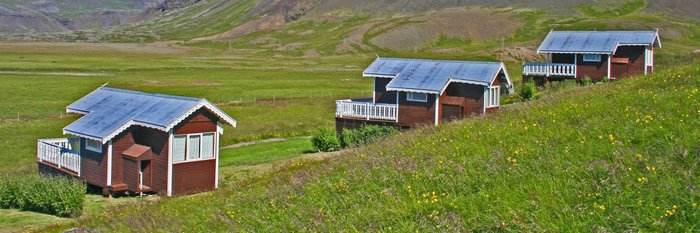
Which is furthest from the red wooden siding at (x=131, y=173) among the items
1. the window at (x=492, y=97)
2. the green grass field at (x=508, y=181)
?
the window at (x=492, y=97)

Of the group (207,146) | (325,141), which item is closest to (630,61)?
(325,141)

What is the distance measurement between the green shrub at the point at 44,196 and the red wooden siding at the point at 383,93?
22.6m

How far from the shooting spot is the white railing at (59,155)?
33219 millimetres

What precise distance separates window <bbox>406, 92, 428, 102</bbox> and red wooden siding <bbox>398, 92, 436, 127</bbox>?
18 centimetres

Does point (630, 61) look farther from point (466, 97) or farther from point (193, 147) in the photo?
point (193, 147)

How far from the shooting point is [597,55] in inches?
2251

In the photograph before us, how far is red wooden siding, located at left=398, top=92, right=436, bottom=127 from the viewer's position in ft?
138

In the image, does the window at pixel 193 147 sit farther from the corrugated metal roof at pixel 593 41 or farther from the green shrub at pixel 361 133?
the corrugated metal roof at pixel 593 41

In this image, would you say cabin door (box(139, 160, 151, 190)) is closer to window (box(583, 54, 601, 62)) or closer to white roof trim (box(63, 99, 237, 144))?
white roof trim (box(63, 99, 237, 144))

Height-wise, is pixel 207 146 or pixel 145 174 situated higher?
pixel 207 146

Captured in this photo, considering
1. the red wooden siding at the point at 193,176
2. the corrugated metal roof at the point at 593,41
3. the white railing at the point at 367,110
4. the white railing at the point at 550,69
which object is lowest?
the red wooden siding at the point at 193,176

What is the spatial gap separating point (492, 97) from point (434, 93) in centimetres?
408

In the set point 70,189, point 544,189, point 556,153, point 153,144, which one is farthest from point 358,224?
point 153,144

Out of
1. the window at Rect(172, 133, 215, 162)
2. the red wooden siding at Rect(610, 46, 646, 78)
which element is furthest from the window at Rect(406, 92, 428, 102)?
the red wooden siding at Rect(610, 46, 646, 78)
